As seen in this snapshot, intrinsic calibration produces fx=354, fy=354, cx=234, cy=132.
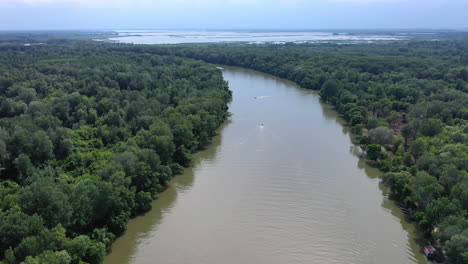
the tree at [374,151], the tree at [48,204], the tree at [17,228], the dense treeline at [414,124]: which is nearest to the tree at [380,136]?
the dense treeline at [414,124]

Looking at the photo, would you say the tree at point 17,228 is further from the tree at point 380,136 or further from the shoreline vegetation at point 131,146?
the tree at point 380,136

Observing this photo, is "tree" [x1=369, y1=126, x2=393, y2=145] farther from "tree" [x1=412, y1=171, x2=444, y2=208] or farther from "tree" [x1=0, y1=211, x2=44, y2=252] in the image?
"tree" [x1=0, y1=211, x2=44, y2=252]

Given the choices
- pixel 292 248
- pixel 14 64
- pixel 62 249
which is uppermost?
pixel 14 64

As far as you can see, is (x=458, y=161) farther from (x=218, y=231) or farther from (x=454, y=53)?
(x=454, y=53)

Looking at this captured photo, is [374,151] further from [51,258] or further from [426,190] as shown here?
[51,258]

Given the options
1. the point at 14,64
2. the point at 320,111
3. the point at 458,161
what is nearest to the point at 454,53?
the point at 320,111

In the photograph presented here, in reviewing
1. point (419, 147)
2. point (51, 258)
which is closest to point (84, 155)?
point (51, 258)

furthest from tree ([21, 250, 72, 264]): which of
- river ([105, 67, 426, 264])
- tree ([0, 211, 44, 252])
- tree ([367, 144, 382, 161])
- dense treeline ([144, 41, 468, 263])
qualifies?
tree ([367, 144, 382, 161])

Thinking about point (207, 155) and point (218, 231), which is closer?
point (218, 231)
